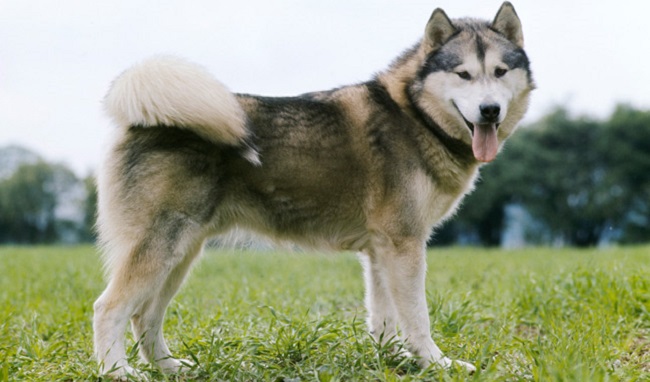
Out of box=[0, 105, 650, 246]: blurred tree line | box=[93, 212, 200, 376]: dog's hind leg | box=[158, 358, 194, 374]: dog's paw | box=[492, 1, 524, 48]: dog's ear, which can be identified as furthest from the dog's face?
box=[0, 105, 650, 246]: blurred tree line

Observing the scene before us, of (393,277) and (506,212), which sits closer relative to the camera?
(393,277)

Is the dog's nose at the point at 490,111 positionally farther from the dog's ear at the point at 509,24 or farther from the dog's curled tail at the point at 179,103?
the dog's curled tail at the point at 179,103

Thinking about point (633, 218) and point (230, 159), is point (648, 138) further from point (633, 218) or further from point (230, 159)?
point (230, 159)

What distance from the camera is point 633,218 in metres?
27.9

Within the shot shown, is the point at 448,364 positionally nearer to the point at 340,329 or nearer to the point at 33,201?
the point at 340,329

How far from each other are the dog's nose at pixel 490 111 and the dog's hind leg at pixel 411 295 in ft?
2.70

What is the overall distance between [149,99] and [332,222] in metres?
1.27

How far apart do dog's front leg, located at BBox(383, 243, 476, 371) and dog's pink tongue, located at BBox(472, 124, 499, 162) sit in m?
0.68

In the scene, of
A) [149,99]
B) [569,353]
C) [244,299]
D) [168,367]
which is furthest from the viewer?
[244,299]

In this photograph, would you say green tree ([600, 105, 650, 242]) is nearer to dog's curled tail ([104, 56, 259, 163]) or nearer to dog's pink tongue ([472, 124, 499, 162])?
dog's pink tongue ([472, 124, 499, 162])

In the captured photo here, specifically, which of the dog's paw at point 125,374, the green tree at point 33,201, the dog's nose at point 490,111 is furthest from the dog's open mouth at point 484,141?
the green tree at point 33,201

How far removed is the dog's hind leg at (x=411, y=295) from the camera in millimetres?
3570

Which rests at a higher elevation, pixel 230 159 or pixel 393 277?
pixel 230 159

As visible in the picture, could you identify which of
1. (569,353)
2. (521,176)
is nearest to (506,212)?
(521,176)
